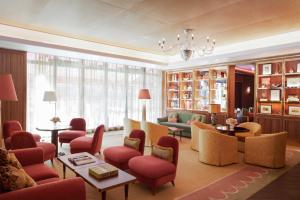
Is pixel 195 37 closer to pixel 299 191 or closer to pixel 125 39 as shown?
pixel 125 39

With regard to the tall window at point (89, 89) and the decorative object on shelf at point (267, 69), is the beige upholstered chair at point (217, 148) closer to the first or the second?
the decorative object on shelf at point (267, 69)

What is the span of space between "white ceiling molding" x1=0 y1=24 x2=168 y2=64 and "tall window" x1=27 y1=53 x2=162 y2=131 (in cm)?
113

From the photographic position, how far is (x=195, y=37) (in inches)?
244

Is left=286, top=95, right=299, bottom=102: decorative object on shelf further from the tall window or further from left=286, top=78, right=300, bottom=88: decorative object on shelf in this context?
the tall window

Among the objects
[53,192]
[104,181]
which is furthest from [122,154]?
[53,192]

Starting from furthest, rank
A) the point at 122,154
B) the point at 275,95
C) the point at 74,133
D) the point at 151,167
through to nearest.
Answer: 1. the point at 275,95
2. the point at 74,133
3. the point at 122,154
4. the point at 151,167

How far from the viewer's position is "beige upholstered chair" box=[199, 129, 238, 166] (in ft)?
15.2

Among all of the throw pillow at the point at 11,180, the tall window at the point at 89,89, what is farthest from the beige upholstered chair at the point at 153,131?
the throw pillow at the point at 11,180

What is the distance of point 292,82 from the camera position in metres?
6.18

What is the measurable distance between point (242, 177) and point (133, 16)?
394 centimetres

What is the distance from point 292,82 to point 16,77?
8026 mm

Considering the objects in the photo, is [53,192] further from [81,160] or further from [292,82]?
[292,82]

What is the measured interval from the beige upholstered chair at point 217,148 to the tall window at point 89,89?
4.83m

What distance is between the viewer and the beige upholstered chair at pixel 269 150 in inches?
176
